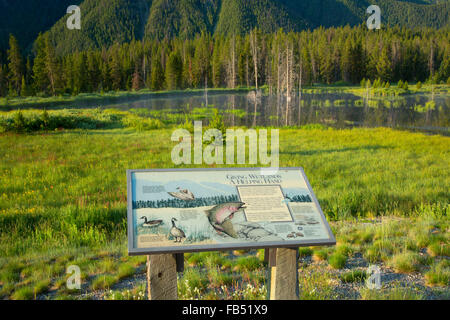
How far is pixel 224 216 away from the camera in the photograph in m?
4.23

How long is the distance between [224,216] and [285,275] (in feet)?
2.88

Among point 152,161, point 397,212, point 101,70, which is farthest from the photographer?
point 101,70

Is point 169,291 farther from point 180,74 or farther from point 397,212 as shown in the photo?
point 180,74

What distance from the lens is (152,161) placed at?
16.5 metres

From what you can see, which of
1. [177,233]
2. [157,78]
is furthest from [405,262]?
[157,78]

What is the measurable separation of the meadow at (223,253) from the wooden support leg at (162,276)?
127 cm

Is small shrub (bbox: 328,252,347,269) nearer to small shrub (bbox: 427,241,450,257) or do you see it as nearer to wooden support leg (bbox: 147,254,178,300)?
small shrub (bbox: 427,241,450,257)

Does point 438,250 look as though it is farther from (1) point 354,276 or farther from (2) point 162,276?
(2) point 162,276

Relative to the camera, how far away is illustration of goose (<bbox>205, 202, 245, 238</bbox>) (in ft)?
13.4

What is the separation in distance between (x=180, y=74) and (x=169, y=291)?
89689 millimetres

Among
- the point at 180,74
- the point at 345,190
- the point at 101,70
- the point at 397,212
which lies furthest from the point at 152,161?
the point at 180,74
